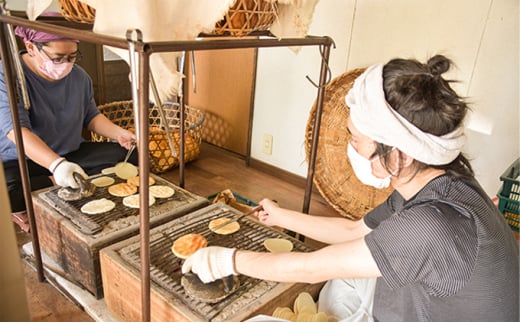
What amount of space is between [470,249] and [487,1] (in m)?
1.42

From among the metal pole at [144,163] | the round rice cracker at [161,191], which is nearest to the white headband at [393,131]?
the metal pole at [144,163]

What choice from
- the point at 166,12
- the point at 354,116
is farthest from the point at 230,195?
the point at 166,12

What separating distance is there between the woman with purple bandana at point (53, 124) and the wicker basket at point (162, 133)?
12.3 inches

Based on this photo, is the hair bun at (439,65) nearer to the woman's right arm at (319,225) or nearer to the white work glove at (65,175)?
the woman's right arm at (319,225)

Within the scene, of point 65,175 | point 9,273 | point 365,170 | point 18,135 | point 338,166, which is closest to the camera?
point 9,273

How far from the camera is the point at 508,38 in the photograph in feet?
5.67

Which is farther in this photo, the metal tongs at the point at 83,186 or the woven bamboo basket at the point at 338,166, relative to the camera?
the woven bamboo basket at the point at 338,166

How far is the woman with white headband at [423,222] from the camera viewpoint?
804 millimetres

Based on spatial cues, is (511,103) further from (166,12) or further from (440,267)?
(166,12)

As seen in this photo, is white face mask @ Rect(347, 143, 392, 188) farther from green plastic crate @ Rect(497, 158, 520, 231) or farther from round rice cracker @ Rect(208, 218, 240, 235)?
green plastic crate @ Rect(497, 158, 520, 231)

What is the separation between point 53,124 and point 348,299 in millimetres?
1577

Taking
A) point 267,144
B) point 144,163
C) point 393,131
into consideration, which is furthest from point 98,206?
point 267,144

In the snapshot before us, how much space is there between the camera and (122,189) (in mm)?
1586

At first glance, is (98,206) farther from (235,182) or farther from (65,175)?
(235,182)
